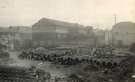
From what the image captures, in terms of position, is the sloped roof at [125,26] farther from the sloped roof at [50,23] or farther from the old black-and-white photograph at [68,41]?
the sloped roof at [50,23]

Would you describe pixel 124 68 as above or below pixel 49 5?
below

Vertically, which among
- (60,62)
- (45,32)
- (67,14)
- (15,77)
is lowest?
(15,77)

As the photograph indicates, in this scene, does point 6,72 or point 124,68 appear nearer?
point 124,68

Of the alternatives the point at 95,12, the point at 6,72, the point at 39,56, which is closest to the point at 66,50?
the point at 39,56

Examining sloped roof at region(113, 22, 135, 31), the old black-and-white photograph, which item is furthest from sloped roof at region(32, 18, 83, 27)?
sloped roof at region(113, 22, 135, 31)

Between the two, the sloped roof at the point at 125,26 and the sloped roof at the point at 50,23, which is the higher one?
the sloped roof at the point at 50,23

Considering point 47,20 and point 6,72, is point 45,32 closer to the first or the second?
point 47,20

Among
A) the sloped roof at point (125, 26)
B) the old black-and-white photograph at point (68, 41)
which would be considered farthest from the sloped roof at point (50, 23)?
the sloped roof at point (125, 26)

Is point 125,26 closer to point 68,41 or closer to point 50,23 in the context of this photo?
point 68,41

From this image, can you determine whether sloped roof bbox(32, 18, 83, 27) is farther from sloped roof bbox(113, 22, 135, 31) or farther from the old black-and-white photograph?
sloped roof bbox(113, 22, 135, 31)
